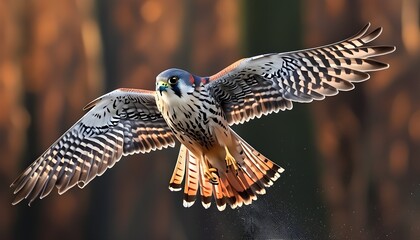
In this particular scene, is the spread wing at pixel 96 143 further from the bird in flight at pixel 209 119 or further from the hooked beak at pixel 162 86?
the hooked beak at pixel 162 86

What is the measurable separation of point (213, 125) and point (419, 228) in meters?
1.59

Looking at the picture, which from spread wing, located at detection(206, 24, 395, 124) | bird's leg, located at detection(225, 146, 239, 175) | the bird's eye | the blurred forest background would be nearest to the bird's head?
the bird's eye

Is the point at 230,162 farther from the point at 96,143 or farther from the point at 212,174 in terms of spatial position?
the point at 96,143

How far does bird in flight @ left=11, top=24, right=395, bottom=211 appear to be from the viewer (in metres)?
3.82

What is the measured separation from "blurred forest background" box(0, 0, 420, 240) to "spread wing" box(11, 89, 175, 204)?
70cm

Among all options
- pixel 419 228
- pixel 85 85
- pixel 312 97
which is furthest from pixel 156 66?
pixel 419 228

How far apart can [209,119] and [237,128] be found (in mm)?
1119

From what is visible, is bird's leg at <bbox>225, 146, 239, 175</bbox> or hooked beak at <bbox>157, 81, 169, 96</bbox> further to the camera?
bird's leg at <bbox>225, 146, 239, 175</bbox>

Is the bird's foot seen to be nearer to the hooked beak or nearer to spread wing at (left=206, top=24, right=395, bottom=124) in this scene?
spread wing at (left=206, top=24, right=395, bottom=124)

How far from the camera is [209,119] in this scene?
3945mm

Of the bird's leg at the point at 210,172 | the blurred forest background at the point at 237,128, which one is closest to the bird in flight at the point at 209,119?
the bird's leg at the point at 210,172

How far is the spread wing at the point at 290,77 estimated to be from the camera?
378cm

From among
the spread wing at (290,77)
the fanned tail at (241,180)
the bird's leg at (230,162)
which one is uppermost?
the spread wing at (290,77)

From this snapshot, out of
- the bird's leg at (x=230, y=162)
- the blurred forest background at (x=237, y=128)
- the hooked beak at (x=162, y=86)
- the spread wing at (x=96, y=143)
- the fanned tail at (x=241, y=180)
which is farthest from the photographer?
the blurred forest background at (x=237, y=128)
